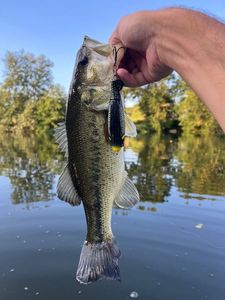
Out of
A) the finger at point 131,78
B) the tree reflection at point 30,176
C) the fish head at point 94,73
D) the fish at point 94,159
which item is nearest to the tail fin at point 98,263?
the fish at point 94,159

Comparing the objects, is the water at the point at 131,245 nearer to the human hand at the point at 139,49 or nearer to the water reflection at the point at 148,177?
the water reflection at the point at 148,177

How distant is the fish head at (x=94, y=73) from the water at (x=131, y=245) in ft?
15.6

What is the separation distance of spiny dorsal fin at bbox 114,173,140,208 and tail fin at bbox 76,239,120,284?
1.01 ft

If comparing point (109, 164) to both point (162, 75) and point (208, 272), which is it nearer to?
point (162, 75)

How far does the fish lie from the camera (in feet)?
8.07

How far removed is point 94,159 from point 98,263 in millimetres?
723

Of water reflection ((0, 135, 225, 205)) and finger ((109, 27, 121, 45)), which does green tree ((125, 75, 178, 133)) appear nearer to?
water reflection ((0, 135, 225, 205))

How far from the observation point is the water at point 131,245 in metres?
6.72

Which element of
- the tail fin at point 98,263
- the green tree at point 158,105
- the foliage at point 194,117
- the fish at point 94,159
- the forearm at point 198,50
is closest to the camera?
the forearm at point 198,50

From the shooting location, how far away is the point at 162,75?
289cm

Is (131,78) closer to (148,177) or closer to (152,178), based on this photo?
(152,178)

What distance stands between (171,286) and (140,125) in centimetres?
7189

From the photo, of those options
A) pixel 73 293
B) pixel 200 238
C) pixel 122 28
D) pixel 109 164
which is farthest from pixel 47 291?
pixel 122 28

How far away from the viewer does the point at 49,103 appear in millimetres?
74938
